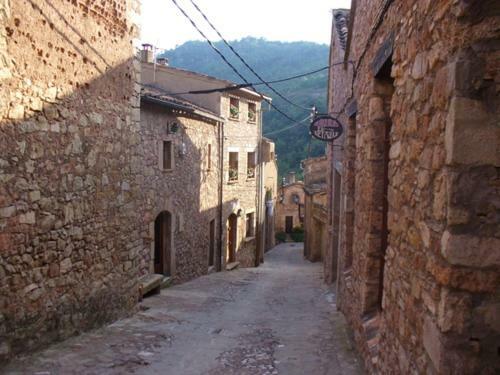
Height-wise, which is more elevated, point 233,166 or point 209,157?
point 209,157

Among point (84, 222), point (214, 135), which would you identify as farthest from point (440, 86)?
point (214, 135)

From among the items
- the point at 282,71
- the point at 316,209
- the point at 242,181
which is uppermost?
the point at 282,71

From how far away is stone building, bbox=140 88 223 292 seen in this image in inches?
424

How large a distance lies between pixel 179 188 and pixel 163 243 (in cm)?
143

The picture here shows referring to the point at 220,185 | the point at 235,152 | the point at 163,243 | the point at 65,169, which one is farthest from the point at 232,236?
the point at 65,169

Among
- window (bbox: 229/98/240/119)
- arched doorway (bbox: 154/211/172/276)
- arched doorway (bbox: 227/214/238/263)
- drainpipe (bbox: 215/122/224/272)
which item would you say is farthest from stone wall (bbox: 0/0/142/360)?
arched doorway (bbox: 227/214/238/263)

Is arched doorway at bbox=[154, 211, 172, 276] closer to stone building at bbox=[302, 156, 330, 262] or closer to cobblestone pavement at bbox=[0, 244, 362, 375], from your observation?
cobblestone pavement at bbox=[0, 244, 362, 375]

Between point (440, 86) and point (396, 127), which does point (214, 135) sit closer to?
point (396, 127)

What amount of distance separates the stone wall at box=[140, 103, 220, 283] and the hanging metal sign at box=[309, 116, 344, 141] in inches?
148

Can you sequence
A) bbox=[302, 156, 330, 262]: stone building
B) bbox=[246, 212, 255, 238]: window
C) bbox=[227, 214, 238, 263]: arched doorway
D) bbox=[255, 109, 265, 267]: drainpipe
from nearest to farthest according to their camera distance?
bbox=[227, 214, 238, 263]: arched doorway → bbox=[302, 156, 330, 262]: stone building → bbox=[246, 212, 255, 238]: window → bbox=[255, 109, 265, 267]: drainpipe

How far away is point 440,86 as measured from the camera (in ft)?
7.63

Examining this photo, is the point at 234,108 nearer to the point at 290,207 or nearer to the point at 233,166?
the point at 233,166

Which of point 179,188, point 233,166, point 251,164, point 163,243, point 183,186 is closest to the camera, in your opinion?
point 163,243

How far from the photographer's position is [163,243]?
12.2 meters
